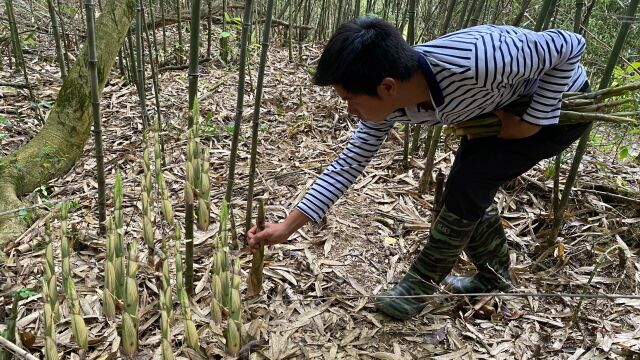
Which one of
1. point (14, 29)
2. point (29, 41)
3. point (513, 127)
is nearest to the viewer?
point (513, 127)

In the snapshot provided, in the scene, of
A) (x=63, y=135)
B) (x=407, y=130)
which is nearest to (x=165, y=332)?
(x=407, y=130)

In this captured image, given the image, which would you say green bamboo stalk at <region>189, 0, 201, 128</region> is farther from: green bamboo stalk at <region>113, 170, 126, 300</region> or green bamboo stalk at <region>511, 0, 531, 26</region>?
green bamboo stalk at <region>511, 0, 531, 26</region>

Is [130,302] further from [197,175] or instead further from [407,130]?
[407,130]

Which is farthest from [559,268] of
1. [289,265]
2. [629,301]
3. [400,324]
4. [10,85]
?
[10,85]

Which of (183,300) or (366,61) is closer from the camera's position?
(183,300)

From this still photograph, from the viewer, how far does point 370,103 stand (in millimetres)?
1277

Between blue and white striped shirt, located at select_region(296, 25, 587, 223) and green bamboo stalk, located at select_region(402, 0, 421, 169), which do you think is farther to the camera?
green bamboo stalk, located at select_region(402, 0, 421, 169)

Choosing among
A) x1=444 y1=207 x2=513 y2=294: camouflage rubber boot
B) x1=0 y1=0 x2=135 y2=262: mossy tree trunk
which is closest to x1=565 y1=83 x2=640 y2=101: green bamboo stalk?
x1=444 y1=207 x2=513 y2=294: camouflage rubber boot

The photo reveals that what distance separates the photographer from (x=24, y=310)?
1521 mm

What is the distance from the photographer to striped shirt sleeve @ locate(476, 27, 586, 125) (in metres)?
1.28

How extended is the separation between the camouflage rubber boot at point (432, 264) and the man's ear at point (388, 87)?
56 centimetres

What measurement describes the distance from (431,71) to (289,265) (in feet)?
3.23

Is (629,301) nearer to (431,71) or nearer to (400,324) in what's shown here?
(400,324)

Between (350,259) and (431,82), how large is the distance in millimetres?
939
